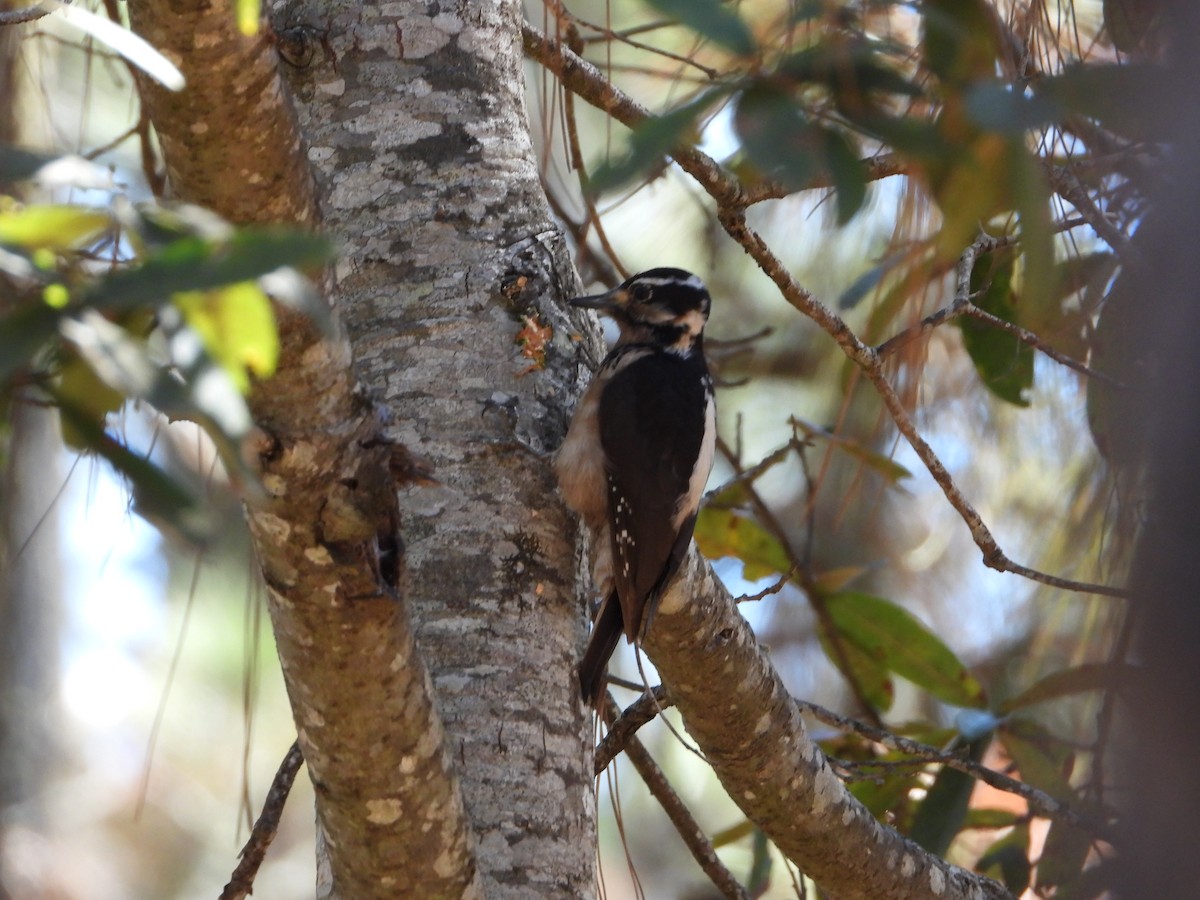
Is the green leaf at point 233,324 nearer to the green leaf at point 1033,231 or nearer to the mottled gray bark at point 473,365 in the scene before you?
the green leaf at point 1033,231

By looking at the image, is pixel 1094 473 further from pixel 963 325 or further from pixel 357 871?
pixel 357 871

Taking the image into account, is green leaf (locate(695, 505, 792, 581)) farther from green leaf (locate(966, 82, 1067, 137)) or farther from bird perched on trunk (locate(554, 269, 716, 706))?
green leaf (locate(966, 82, 1067, 137))

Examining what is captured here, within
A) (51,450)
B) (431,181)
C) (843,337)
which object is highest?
(51,450)

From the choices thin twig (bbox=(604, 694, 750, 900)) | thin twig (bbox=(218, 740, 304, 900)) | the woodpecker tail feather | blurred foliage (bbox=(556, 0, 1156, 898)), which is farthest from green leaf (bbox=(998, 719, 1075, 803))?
thin twig (bbox=(218, 740, 304, 900))

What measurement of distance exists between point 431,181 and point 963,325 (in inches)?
59.0

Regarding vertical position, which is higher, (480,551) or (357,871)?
(480,551)

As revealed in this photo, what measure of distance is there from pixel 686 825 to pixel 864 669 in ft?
3.91

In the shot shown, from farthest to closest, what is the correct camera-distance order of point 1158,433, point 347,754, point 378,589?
point 347,754 → point 378,589 → point 1158,433

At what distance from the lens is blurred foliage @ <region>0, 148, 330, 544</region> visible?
31.2 inches

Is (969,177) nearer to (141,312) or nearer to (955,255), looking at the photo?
(955,255)

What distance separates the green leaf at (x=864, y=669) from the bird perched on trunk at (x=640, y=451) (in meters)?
0.68

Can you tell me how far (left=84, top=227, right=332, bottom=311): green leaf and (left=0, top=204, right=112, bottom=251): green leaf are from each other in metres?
0.04

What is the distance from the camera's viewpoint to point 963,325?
3361mm

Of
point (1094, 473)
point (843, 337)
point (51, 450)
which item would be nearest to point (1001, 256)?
point (1094, 473)
